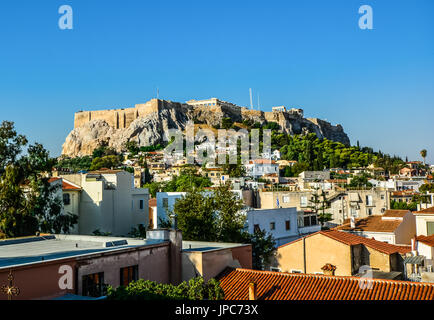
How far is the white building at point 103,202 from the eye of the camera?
2698 cm

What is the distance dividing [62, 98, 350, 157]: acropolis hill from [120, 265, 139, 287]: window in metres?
104

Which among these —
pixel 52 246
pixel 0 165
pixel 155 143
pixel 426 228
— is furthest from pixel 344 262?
pixel 155 143

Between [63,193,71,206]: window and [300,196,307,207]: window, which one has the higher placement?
[63,193,71,206]: window

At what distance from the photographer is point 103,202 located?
2709cm

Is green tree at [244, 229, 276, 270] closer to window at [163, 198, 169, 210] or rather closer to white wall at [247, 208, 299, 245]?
white wall at [247, 208, 299, 245]

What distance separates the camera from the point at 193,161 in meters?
96.3

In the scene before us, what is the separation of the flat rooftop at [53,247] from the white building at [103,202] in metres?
12.0

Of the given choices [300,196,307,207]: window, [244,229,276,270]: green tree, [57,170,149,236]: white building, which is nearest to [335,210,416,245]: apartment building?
[244,229,276,270]: green tree

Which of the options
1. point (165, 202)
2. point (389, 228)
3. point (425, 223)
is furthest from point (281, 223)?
point (425, 223)

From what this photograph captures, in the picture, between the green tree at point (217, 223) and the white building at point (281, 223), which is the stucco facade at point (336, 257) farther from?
the white building at point (281, 223)

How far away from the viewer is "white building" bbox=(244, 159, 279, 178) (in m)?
81.6

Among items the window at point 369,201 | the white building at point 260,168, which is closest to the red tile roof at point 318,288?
the window at point 369,201

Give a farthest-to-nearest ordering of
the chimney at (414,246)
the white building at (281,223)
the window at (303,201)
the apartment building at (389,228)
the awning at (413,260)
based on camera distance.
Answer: the window at (303,201), the white building at (281,223), the apartment building at (389,228), the chimney at (414,246), the awning at (413,260)

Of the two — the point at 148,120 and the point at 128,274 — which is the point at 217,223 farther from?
the point at 148,120
